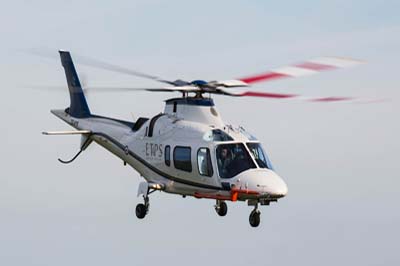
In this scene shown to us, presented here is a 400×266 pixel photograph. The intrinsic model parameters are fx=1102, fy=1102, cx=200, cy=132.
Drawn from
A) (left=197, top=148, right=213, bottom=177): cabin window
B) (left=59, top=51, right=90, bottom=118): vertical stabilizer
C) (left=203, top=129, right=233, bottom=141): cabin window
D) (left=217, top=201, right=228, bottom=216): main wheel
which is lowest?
(left=217, top=201, right=228, bottom=216): main wheel

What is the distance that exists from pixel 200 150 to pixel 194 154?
0.35 metres

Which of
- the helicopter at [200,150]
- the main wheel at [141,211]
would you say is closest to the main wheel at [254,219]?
the helicopter at [200,150]

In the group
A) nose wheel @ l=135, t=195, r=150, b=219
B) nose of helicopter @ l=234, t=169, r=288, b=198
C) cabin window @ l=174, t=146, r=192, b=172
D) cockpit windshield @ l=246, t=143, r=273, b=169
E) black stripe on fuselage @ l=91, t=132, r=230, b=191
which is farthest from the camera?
nose wheel @ l=135, t=195, r=150, b=219

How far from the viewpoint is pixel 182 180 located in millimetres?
42188

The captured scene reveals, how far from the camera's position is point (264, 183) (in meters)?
39.5

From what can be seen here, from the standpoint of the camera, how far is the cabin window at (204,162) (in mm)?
41000

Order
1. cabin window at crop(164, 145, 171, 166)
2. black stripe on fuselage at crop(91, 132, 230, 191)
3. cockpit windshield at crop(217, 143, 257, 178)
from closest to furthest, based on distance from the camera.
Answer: cockpit windshield at crop(217, 143, 257, 178) → black stripe on fuselage at crop(91, 132, 230, 191) → cabin window at crop(164, 145, 171, 166)

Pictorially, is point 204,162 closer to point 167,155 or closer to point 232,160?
point 232,160

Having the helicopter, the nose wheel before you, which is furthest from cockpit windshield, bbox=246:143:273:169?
the nose wheel

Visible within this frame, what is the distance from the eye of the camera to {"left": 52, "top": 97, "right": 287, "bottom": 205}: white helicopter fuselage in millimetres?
40031

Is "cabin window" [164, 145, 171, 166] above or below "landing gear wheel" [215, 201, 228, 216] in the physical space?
above

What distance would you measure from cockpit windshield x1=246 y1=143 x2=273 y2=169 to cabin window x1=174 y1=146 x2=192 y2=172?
2365 mm

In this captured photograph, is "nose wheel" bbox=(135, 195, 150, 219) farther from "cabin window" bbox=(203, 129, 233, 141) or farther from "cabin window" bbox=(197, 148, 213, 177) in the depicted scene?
"cabin window" bbox=(203, 129, 233, 141)

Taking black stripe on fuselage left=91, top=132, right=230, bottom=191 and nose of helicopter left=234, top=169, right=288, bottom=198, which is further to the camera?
black stripe on fuselage left=91, top=132, right=230, bottom=191
